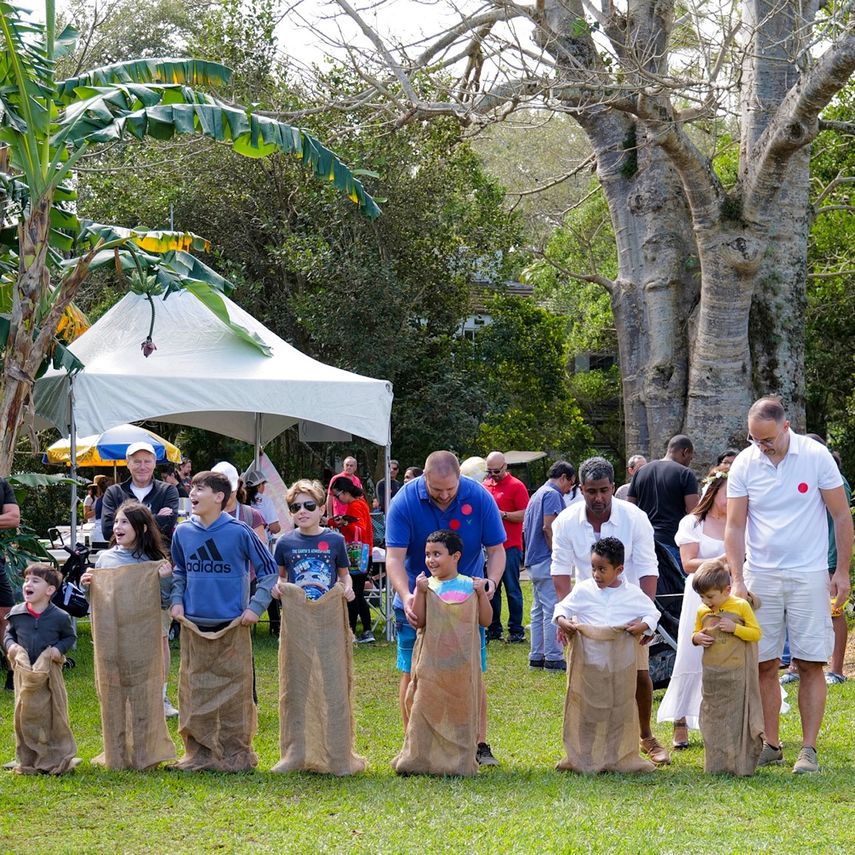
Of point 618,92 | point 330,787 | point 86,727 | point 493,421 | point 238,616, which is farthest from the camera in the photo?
point 493,421

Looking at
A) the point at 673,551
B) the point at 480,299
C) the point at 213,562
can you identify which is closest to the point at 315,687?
the point at 213,562

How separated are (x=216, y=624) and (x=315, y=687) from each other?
67 cm

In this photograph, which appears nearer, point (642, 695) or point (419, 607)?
point (419, 607)

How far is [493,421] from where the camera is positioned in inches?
1073

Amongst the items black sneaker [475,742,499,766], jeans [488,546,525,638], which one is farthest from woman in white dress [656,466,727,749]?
jeans [488,546,525,638]

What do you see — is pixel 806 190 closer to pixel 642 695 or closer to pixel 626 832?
pixel 642 695

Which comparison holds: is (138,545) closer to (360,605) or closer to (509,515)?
(360,605)

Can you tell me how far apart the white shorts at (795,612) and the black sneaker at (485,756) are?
157cm

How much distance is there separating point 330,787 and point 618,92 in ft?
28.0

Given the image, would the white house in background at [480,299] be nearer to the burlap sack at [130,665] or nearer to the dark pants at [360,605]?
the dark pants at [360,605]

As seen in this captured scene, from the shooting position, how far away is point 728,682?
6.57 m

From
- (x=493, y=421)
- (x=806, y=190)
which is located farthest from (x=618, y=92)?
(x=493, y=421)

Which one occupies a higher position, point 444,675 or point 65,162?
point 65,162

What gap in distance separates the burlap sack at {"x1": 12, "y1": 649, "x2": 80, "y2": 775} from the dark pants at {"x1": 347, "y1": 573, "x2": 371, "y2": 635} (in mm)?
5616
